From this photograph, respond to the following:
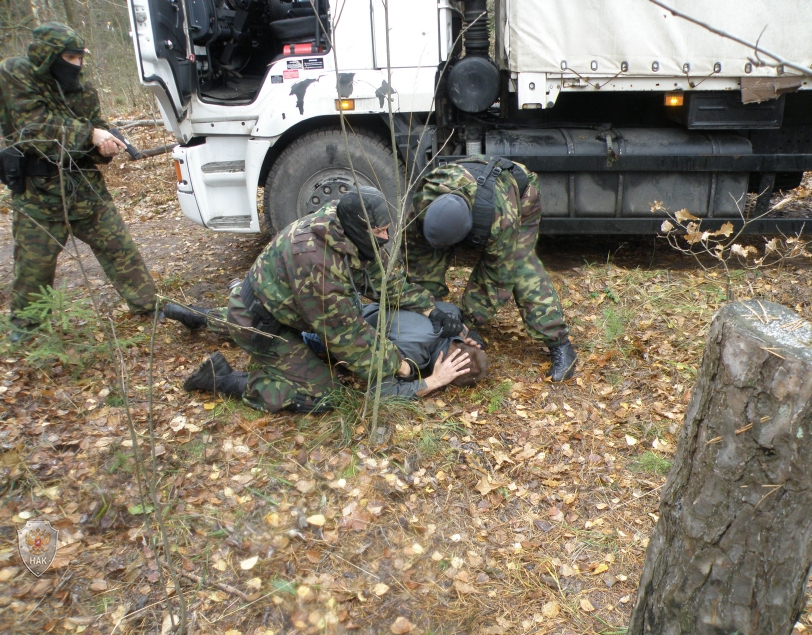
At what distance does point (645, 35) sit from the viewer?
466 cm

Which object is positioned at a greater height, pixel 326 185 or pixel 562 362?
pixel 326 185

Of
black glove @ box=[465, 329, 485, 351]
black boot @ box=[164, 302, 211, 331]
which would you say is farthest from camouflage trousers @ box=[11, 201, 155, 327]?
black glove @ box=[465, 329, 485, 351]

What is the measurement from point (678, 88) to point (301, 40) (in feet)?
9.59

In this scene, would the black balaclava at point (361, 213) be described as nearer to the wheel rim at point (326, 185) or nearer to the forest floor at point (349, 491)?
the forest floor at point (349, 491)

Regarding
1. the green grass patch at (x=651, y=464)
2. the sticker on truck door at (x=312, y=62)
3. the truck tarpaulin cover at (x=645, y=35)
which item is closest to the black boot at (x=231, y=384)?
the green grass patch at (x=651, y=464)

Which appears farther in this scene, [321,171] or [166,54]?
[321,171]

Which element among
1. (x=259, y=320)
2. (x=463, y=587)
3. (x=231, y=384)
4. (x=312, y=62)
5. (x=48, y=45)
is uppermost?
(x=48, y=45)

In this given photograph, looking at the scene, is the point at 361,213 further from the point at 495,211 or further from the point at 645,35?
the point at 645,35

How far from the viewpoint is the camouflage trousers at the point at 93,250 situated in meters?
4.28

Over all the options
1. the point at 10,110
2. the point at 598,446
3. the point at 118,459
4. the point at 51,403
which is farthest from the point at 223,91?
the point at 598,446

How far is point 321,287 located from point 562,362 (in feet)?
5.30

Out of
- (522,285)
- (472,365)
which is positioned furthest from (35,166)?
(522,285)

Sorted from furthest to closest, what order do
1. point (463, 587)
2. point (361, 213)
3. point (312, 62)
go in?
point (312, 62) → point (361, 213) → point (463, 587)

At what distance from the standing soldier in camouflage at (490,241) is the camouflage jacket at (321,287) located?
0.58m
